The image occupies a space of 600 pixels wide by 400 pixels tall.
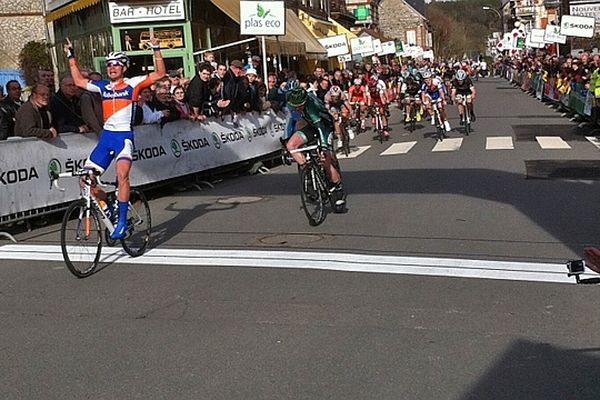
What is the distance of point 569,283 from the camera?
717 centimetres

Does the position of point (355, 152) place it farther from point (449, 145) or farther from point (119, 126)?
point (119, 126)

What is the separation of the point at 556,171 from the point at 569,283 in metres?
7.75

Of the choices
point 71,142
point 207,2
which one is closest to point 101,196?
point 71,142

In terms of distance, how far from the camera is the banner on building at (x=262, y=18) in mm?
20484

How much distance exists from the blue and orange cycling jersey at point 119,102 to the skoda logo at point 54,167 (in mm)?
2986

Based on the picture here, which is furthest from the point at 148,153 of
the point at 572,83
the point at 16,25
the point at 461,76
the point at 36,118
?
the point at 16,25

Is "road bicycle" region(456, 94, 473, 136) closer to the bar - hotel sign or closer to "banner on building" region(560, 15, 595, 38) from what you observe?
the bar - hotel sign

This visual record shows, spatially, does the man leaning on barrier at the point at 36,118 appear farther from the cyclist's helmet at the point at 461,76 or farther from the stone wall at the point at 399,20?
the stone wall at the point at 399,20

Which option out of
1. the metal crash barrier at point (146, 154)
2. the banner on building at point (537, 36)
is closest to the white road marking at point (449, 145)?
the metal crash barrier at point (146, 154)

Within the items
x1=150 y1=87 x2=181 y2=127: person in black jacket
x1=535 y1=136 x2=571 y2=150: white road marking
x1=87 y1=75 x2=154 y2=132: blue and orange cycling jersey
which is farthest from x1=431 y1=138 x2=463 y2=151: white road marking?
x1=87 y1=75 x2=154 y2=132: blue and orange cycling jersey

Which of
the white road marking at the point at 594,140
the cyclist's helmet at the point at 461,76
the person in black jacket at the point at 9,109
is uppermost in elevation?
the person in black jacket at the point at 9,109

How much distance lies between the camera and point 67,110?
40.1 ft

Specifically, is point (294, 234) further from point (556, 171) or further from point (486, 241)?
point (556, 171)

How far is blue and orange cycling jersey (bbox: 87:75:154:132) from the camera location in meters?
8.58
